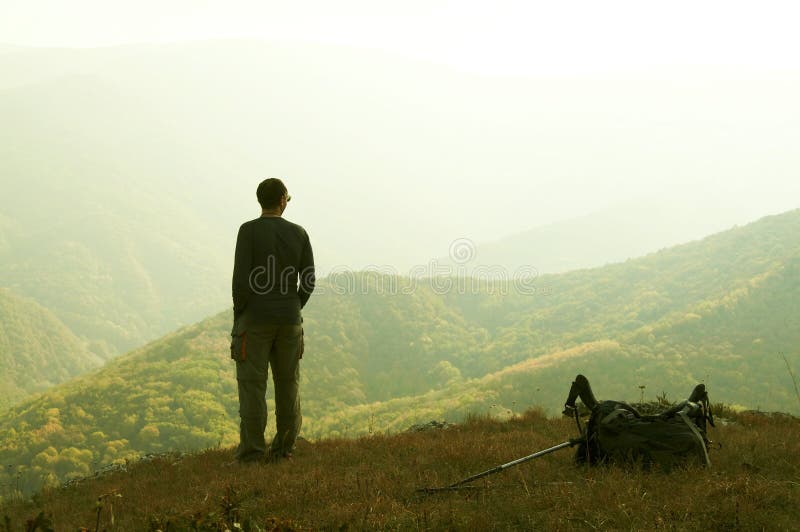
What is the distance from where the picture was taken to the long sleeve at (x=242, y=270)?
267 inches

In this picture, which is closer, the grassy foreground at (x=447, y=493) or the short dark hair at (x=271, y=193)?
the grassy foreground at (x=447, y=493)

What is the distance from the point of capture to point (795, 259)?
40656 millimetres

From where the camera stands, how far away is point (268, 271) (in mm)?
6934

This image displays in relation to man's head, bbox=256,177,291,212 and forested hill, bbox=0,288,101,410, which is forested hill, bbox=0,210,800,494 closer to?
man's head, bbox=256,177,291,212

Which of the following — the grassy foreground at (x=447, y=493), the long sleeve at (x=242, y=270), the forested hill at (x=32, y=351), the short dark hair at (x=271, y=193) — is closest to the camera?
the grassy foreground at (x=447, y=493)

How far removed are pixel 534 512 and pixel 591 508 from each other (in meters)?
0.40

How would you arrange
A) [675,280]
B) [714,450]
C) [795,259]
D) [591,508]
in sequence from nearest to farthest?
[591,508] → [714,450] → [795,259] → [675,280]

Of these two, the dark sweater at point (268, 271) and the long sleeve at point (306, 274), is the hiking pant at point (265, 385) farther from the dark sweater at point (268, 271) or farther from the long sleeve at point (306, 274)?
the long sleeve at point (306, 274)

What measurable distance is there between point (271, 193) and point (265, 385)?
7.91ft

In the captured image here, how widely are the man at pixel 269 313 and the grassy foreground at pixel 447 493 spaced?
51 cm

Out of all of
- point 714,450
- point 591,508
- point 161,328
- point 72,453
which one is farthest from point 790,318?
point 161,328

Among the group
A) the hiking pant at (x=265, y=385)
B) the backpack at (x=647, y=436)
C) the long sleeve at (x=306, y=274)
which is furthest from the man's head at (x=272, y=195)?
the backpack at (x=647, y=436)

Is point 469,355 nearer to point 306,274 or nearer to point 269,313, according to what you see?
point 306,274

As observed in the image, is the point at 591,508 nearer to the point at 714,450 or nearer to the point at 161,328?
the point at 714,450
